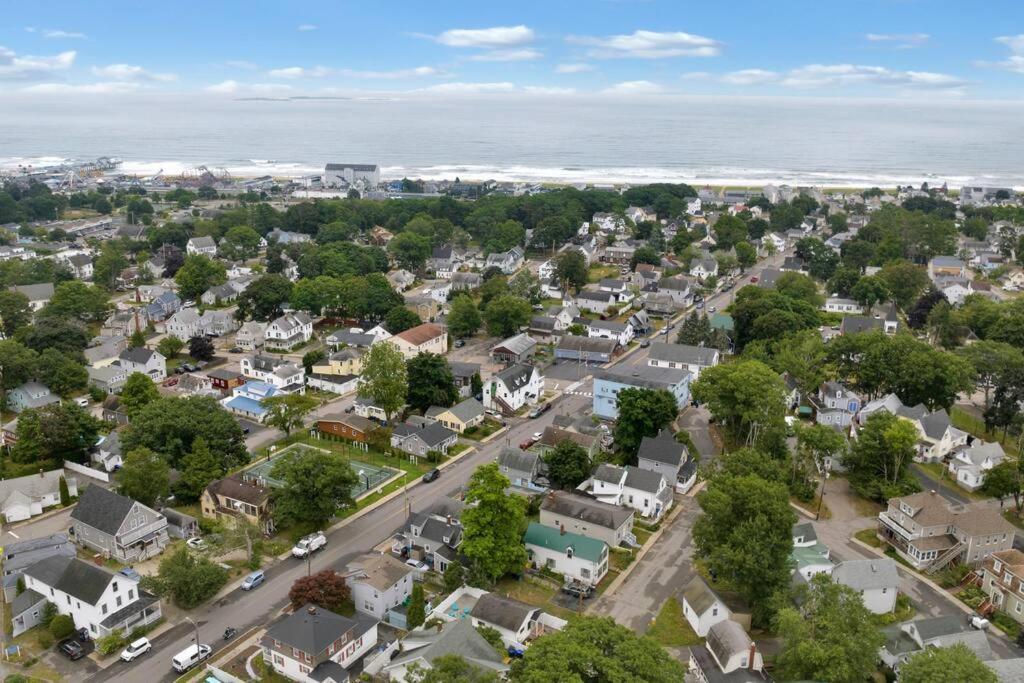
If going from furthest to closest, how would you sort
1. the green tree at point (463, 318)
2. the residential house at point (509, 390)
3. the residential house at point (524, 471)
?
the green tree at point (463, 318)
the residential house at point (509, 390)
the residential house at point (524, 471)

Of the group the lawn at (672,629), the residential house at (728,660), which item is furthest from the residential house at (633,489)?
the residential house at (728,660)

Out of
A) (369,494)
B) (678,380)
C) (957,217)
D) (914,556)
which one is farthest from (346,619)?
(957,217)

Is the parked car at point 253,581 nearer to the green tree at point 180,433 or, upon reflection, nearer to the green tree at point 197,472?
the green tree at point 197,472

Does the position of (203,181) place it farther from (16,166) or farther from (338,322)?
(338,322)

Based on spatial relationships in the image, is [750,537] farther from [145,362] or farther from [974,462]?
[145,362]

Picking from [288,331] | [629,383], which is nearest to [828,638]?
[629,383]

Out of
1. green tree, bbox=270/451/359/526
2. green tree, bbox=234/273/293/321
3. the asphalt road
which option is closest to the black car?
the asphalt road
